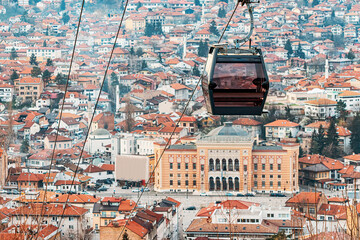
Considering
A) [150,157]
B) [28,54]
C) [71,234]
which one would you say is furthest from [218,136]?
[28,54]

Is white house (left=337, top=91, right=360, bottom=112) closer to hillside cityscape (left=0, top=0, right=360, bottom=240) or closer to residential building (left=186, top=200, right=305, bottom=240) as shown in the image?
hillside cityscape (left=0, top=0, right=360, bottom=240)

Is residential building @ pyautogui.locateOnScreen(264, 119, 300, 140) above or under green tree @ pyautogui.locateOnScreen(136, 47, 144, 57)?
under

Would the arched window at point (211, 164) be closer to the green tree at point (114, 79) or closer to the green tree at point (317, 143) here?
the green tree at point (317, 143)

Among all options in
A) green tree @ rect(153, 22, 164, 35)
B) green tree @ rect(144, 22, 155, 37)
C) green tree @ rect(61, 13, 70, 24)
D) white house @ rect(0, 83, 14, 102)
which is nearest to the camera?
white house @ rect(0, 83, 14, 102)

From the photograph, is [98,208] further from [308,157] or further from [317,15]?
[317,15]

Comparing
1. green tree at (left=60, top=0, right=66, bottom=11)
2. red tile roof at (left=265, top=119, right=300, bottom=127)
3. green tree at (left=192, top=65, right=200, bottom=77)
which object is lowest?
red tile roof at (left=265, top=119, right=300, bottom=127)

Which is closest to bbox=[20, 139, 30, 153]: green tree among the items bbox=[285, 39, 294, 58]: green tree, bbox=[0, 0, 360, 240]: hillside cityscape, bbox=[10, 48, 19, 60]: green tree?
bbox=[0, 0, 360, 240]: hillside cityscape

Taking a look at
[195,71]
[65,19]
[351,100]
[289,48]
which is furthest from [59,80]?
[65,19]

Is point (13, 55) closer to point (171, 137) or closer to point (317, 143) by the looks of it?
point (317, 143)
